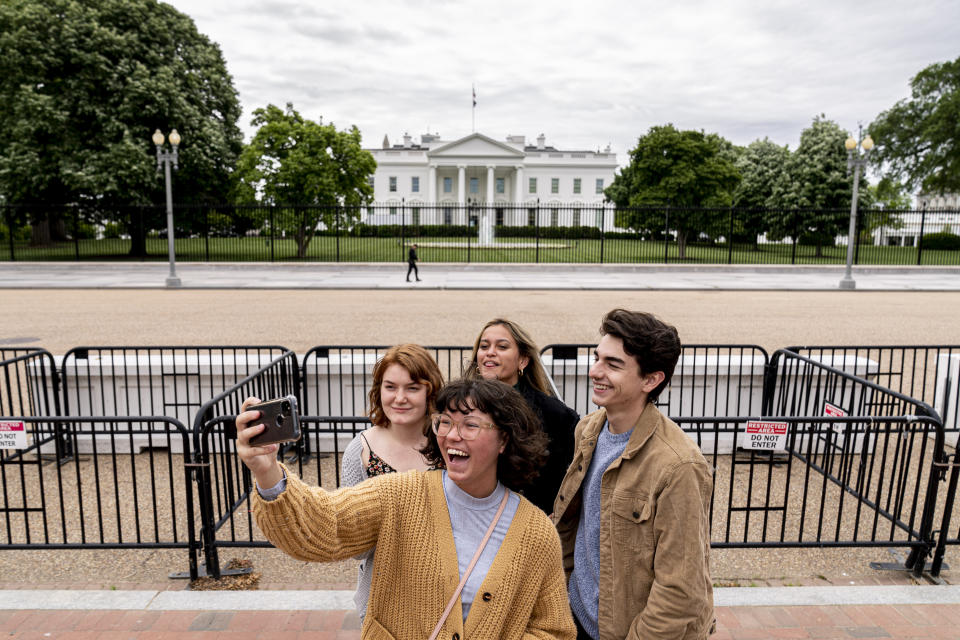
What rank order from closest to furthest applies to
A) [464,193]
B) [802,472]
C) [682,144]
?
1. [802,472]
2. [682,144]
3. [464,193]

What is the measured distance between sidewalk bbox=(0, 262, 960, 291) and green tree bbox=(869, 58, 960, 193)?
17.5 m

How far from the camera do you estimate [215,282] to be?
23.5 metres

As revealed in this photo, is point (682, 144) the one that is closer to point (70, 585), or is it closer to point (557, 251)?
point (557, 251)

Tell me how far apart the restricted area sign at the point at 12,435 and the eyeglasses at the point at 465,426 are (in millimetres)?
3865

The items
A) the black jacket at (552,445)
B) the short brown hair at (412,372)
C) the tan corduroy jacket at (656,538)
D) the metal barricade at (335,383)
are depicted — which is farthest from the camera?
the metal barricade at (335,383)

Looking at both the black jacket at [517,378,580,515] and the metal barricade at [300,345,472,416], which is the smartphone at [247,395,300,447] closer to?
the black jacket at [517,378,580,515]

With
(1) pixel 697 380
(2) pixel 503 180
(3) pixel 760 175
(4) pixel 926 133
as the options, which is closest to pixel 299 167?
(1) pixel 697 380

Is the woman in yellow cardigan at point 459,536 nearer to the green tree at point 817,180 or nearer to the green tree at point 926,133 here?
the green tree at point 817,180

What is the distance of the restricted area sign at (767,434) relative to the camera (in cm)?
416

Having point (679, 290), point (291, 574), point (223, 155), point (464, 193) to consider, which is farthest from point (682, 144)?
point (464, 193)

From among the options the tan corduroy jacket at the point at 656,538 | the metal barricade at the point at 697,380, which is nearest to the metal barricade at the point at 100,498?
the tan corduroy jacket at the point at 656,538

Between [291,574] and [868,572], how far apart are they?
3.87 meters

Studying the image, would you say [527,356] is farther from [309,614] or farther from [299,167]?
[299,167]

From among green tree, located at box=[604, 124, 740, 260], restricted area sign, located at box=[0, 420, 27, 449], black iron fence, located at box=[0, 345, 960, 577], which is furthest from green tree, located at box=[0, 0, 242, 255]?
restricted area sign, located at box=[0, 420, 27, 449]
